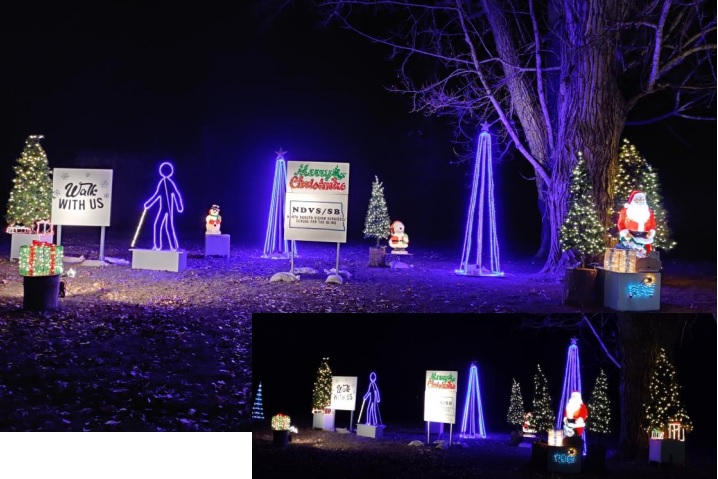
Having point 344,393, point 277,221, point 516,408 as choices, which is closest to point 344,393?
point 344,393

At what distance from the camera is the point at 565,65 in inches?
364

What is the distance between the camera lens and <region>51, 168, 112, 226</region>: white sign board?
32.6 ft

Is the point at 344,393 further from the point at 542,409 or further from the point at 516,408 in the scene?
the point at 542,409

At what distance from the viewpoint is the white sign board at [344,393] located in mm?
6758

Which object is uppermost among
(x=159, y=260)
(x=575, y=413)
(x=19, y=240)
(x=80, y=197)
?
(x=80, y=197)

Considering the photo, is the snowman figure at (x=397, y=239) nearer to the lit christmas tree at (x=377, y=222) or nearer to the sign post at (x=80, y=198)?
the lit christmas tree at (x=377, y=222)

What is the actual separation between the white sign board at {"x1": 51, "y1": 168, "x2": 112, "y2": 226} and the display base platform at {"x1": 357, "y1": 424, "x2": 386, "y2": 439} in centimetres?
422

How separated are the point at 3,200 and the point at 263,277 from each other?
23.4 ft

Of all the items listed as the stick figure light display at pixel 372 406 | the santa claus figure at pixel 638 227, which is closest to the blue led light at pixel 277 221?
the stick figure light display at pixel 372 406

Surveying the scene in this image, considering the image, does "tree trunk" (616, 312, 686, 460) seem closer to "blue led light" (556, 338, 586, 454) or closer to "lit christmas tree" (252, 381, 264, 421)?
"blue led light" (556, 338, 586, 454)

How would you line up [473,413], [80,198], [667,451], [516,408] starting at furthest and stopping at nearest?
[80,198] < [473,413] < [516,408] < [667,451]

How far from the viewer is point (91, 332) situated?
6.85 m

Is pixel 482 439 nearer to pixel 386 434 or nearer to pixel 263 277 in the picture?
pixel 386 434

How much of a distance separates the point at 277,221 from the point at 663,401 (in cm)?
600
